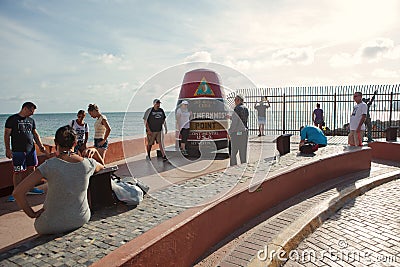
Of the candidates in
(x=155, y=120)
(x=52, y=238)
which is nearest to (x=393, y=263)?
(x=52, y=238)

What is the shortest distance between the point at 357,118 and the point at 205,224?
22.5 feet

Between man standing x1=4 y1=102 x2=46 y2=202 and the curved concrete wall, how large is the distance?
0.39m

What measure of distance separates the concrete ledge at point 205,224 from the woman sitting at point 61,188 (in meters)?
0.88

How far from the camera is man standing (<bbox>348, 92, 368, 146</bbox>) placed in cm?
886

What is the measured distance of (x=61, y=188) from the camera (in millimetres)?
3332

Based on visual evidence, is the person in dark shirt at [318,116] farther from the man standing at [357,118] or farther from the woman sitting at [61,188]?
the woman sitting at [61,188]

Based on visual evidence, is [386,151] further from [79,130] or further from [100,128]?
[79,130]

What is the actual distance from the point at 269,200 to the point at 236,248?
5.50ft

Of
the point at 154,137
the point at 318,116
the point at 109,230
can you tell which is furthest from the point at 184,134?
the point at 318,116

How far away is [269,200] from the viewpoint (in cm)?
544

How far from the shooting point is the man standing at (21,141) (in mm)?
5090

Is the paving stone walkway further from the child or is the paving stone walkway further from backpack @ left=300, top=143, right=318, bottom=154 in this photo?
backpack @ left=300, top=143, right=318, bottom=154

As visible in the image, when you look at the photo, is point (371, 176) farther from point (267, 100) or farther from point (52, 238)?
point (267, 100)

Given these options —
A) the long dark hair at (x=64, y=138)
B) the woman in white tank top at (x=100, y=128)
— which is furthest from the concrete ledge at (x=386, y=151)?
the long dark hair at (x=64, y=138)
